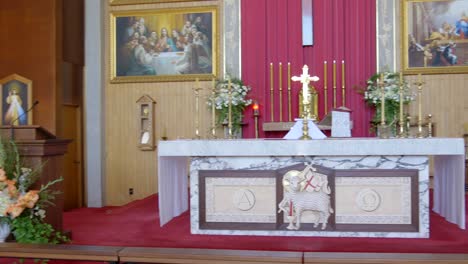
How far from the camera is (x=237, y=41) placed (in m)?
9.27

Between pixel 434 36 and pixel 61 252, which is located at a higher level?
pixel 434 36

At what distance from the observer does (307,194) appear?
5.06 metres

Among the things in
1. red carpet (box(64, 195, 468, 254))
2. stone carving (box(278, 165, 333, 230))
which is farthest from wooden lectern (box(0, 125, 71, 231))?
stone carving (box(278, 165, 333, 230))

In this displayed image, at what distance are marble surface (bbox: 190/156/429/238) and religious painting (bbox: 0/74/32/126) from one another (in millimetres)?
4413

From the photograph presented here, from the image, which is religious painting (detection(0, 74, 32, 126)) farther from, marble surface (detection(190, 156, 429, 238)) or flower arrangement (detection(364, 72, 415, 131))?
flower arrangement (detection(364, 72, 415, 131))

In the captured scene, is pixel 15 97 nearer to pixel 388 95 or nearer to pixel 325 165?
pixel 325 165

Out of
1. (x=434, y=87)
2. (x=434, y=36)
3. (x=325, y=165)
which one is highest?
(x=434, y=36)

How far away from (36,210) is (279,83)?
5.26m

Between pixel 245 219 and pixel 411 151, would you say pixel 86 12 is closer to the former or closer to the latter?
pixel 245 219

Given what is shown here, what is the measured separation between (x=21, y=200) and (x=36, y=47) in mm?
4852

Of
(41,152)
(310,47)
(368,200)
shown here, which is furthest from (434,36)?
(41,152)

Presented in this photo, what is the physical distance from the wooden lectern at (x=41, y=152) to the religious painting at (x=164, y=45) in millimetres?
4455

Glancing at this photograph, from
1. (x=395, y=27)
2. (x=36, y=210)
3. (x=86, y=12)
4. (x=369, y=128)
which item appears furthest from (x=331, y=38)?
(x=36, y=210)

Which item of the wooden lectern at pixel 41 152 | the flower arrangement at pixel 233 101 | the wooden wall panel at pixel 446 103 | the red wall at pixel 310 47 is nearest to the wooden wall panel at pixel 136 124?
the flower arrangement at pixel 233 101
